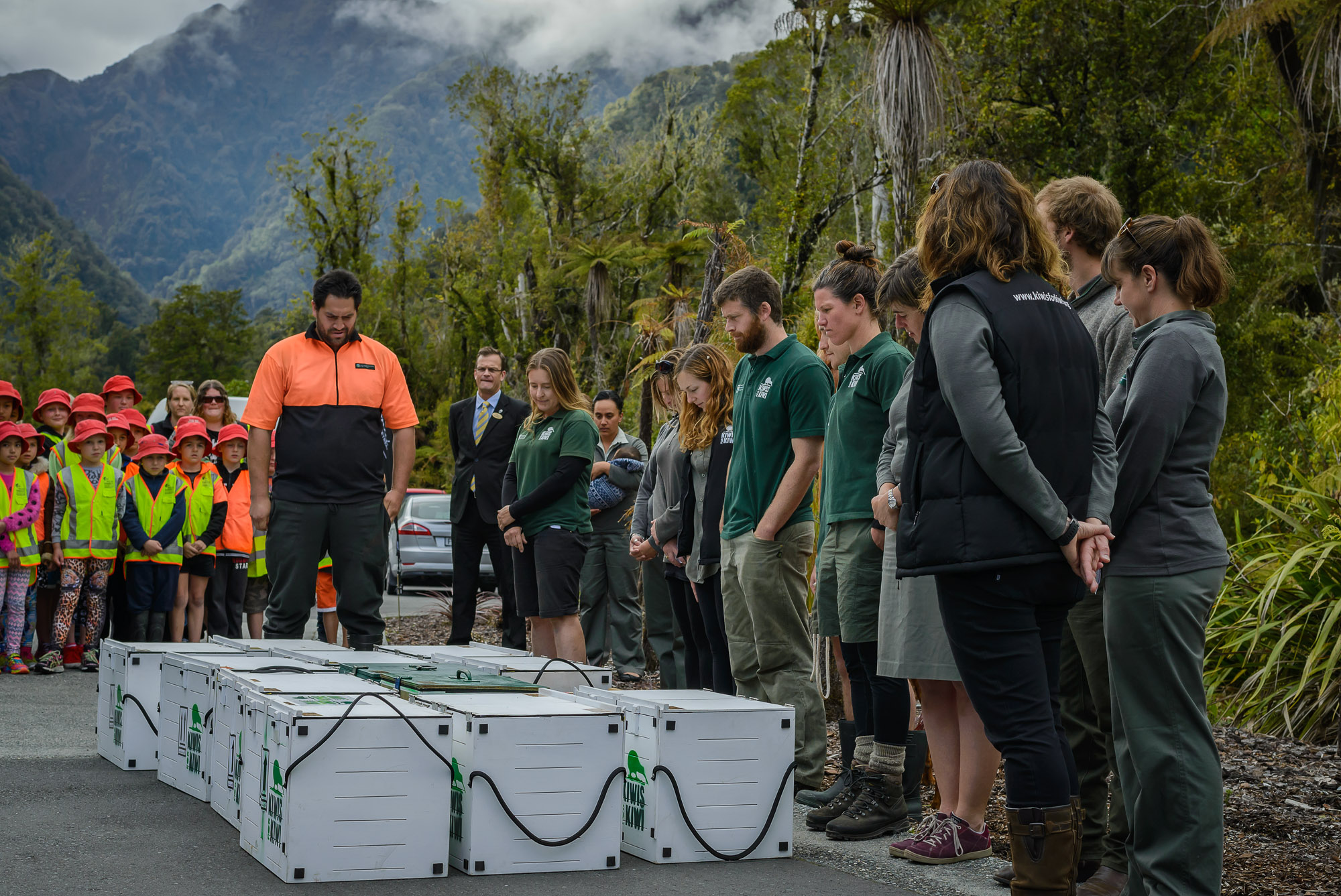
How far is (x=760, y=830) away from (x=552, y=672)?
55.6 inches

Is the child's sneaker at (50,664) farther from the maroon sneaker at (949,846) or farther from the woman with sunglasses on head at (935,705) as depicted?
the maroon sneaker at (949,846)

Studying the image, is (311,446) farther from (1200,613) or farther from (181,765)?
(1200,613)

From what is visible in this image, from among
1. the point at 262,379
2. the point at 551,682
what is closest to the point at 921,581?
the point at 551,682

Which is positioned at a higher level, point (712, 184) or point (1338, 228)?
point (712, 184)

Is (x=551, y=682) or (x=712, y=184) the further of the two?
(x=712, y=184)

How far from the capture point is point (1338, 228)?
15.8m

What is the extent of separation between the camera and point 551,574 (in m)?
6.61

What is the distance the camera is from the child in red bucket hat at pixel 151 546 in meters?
8.98

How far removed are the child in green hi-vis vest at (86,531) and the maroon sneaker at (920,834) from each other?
7.00 m

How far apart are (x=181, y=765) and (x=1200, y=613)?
13.1 feet

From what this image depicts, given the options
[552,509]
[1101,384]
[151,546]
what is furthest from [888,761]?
[151,546]

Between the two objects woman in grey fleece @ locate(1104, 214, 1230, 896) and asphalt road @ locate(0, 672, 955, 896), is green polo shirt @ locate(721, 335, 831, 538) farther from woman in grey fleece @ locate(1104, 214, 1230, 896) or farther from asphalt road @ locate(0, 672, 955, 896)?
woman in grey fleece @ locate(1104, 214, 1230, 896)

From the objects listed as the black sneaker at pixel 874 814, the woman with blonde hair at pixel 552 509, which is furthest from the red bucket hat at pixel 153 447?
the black sneaker at pixel 874 814

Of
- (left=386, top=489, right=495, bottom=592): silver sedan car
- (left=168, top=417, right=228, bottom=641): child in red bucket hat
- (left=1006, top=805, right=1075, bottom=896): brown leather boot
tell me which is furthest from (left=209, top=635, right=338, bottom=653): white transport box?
(left=386, top=489, right=495, bottom=592): silver sedan car
